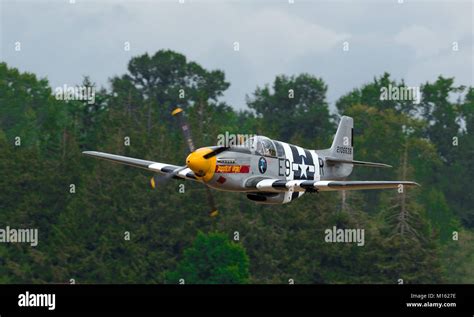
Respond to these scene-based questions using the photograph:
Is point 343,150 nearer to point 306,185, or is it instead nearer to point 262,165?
point 306,185

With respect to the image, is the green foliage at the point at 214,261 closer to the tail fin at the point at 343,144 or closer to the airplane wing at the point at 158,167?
the tail fin at the point at 343,144

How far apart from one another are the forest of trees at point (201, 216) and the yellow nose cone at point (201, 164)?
199 feet

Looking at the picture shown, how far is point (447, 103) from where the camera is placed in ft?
497

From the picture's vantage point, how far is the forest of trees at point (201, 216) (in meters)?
108

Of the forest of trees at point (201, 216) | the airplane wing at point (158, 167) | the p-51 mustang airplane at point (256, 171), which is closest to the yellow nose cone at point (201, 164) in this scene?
the p-51 mustang airplane at point (256, 171)

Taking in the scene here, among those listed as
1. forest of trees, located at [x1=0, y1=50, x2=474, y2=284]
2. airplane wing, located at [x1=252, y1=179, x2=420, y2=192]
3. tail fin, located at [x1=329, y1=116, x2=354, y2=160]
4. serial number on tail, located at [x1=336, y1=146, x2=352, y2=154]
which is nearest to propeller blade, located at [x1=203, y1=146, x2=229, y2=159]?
airplane wing, located at [x1=252, y1=179, x2=420, y2=192]

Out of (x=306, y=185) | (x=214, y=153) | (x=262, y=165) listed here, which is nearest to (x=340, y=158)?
(x=306, y=185)

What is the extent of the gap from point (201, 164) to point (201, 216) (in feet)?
237

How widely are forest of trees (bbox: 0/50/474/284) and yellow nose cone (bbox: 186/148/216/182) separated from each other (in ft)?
199

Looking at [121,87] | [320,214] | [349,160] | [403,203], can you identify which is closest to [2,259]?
[320,214]

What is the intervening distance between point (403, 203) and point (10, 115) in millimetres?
61888

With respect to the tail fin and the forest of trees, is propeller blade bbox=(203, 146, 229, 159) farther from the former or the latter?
the forest of trees

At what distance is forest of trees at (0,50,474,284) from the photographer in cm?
10769
